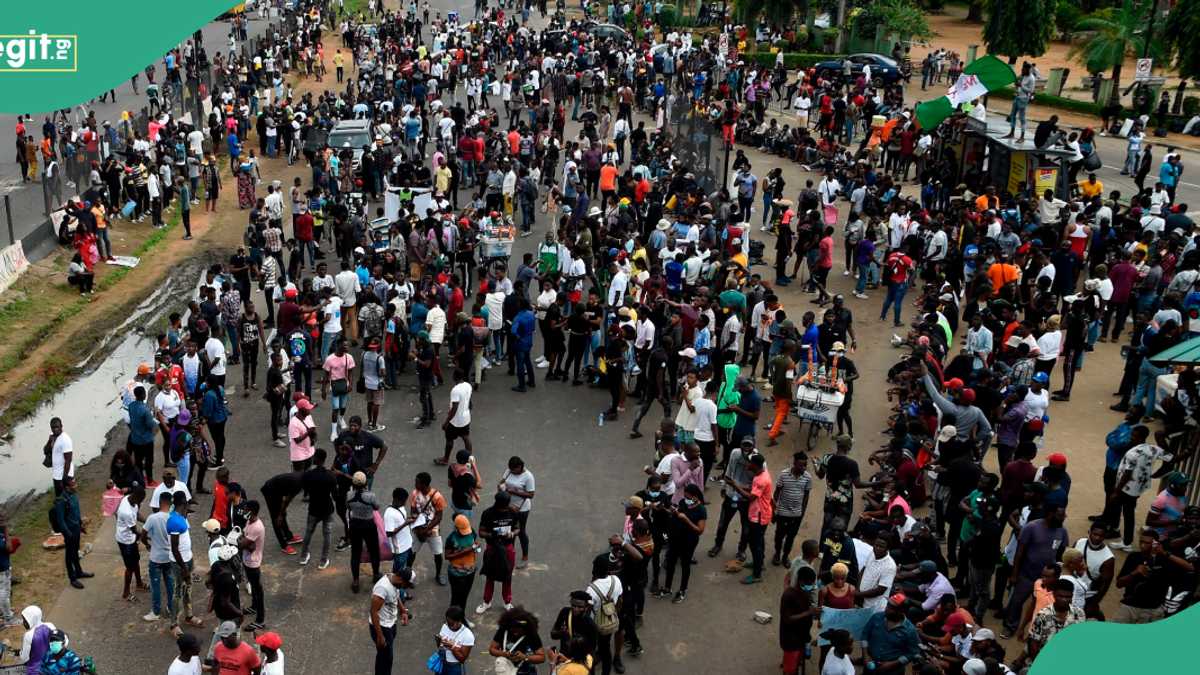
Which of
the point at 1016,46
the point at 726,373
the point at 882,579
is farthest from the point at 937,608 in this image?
the point at 1016,46

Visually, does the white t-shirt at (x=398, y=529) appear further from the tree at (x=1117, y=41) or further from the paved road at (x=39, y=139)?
the tree at (x=1117, y=41)

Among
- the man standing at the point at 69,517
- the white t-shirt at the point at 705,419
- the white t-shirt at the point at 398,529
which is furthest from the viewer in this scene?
the white t-shirt at the point at 705,419

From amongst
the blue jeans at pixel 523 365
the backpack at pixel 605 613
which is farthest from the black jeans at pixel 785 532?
the blue jeans at pixel 523 365

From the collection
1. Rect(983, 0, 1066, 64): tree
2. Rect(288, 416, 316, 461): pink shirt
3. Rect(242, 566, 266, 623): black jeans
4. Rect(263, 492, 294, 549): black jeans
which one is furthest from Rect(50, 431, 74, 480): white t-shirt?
Rect(983, 0, 1066, 64): tree

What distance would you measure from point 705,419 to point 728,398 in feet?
1.84

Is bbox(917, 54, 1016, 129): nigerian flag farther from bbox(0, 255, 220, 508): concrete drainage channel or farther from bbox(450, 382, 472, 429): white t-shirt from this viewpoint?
bbox(0, 255, 220, 508): concrete drainage channel

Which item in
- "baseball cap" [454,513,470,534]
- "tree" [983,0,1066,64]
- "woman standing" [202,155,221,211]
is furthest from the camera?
"tree" [983,0,1066,64]

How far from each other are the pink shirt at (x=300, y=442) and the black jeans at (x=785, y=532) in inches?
207

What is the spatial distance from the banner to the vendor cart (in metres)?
15.1

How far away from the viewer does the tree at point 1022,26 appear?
40125mm

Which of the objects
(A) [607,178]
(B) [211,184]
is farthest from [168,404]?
(B) [211,184]

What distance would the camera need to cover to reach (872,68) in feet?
136

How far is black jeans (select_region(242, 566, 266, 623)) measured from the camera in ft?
37.9

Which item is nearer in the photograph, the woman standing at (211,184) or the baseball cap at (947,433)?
the baseball cap at (947,433)
